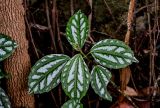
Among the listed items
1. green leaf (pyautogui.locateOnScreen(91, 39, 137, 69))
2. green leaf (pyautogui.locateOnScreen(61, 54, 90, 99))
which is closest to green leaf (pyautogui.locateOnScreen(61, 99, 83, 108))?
green leaf (pyautogui.locateOnScreen(61, 54, 90, 99))

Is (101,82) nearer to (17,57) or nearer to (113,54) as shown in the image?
(113,54)

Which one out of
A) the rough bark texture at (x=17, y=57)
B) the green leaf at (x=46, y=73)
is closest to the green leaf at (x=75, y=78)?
the green leaf at (x=46, y=73)

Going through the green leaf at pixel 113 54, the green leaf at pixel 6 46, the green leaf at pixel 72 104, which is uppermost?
the green leaf at pixel 6 46

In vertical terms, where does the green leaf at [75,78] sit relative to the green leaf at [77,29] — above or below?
below

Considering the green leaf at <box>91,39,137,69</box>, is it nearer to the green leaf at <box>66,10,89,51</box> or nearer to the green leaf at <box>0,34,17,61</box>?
the green leaf at <box>66,10,89,51</box>

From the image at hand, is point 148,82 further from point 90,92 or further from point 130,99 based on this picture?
point 90,92

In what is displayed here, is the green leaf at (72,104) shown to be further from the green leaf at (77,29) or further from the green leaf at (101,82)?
the green leaf at (77,29)

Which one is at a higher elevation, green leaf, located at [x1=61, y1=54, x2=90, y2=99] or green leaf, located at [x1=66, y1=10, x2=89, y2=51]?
green leaf, located at [x1=66, y1=10, x2=89, y2=51]
